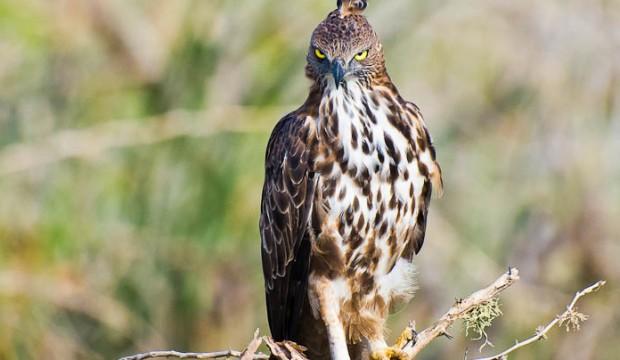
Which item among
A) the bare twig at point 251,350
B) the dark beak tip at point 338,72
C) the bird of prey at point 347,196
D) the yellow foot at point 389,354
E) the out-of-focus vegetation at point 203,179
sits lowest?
the bare twig at point 251,350

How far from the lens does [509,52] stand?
13.2 meters

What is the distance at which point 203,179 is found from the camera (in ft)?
31.8

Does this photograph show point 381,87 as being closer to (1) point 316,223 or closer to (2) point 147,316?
(1) point 316,223

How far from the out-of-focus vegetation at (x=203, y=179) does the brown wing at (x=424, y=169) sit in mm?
3106

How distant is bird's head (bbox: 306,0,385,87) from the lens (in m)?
6.41

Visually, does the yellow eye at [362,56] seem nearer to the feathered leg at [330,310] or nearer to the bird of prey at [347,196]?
the bird of prey at [347,196]

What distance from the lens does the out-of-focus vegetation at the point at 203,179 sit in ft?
32.1

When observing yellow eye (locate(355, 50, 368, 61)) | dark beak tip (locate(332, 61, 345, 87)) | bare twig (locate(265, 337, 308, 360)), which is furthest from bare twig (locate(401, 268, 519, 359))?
yellow eye (locate(355, 50, 368, 61))

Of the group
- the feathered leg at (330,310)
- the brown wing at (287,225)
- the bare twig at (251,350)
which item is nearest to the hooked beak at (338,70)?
the brown wing at (287,225)

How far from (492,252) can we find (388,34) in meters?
2.44

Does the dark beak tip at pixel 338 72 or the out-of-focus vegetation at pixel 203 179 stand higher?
the out-of-focus vegetation at pixel 203 179

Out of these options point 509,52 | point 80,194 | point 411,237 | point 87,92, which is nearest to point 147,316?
point 80,194

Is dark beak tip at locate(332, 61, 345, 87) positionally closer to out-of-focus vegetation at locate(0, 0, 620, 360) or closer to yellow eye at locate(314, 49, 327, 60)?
yellow eye at locate(314, 49, 327, 60)

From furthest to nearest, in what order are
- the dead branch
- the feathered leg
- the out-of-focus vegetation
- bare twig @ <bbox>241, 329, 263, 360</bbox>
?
the out-of-focus vegetation
the feathered leg
the dead branch
bare twig @ <bbox>241, 329, 263, 360</bbox>
